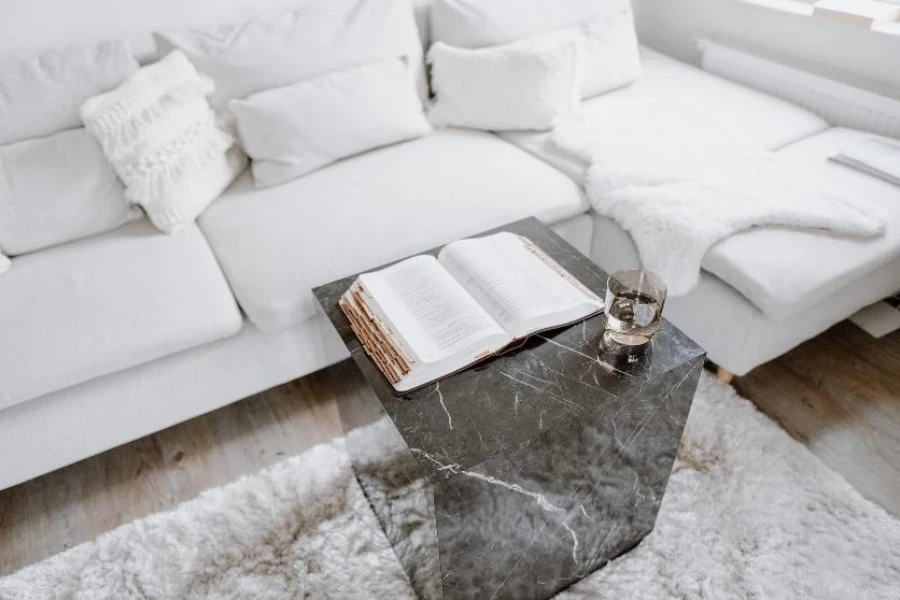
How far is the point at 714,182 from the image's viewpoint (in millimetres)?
1720

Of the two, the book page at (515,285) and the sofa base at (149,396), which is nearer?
the book page at (515,285)

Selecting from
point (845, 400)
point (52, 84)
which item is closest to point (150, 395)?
point (52, 84)

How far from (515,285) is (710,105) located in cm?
141

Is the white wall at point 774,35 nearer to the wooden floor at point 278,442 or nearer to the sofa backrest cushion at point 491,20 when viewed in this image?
the sofa backrest cushion at point 491,20

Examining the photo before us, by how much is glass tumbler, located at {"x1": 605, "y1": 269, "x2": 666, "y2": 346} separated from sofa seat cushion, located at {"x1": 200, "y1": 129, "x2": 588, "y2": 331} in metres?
0.61

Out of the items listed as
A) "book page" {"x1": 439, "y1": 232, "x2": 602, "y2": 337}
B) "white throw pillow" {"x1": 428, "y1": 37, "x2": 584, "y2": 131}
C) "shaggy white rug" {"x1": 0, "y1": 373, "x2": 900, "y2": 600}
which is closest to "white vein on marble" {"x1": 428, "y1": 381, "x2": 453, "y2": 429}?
"book page" {"x1": 439, "y1": 232, "x2": 602, "y2": 337}

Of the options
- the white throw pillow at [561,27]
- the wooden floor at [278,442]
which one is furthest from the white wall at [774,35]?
the wooden floor at [278,442]

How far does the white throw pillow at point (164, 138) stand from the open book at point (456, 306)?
0.72 m

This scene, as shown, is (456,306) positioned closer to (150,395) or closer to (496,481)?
(496,481)

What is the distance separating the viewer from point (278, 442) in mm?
1630

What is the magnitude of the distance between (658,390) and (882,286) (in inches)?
41.3

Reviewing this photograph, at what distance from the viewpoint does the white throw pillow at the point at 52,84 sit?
1.59 metres

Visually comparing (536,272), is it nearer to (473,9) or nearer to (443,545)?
(443,545)

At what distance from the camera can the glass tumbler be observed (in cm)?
109
